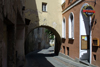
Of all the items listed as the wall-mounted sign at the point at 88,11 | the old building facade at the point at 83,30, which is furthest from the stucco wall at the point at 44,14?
the wall-mounted sign at the point at 88,11

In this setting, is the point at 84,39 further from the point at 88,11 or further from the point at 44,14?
the point at 44,14

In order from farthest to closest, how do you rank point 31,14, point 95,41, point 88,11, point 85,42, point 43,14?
point 43,14, point 31,14, point 85,42, point 88,11, point 95,41

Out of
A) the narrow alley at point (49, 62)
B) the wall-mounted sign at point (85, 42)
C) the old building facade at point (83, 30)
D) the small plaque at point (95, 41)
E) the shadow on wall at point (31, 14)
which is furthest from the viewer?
the shadow on wall at point (31, 14)

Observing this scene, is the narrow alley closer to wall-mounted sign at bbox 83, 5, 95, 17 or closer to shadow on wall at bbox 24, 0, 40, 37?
shadow on wall at bbox 24, 0, 40, 37

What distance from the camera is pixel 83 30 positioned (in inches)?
393

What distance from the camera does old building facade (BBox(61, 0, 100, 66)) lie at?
8250 mm

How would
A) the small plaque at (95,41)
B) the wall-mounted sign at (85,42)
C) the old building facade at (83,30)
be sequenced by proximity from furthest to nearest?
the wall-mounted sign at (85,42) < the old building facade at (83,30) < the small plaque at (95,41)

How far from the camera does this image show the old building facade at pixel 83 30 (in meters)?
8.25

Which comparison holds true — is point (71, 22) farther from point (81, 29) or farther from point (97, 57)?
point (97, 57)

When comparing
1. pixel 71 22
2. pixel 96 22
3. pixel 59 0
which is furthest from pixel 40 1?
pixel 96 22

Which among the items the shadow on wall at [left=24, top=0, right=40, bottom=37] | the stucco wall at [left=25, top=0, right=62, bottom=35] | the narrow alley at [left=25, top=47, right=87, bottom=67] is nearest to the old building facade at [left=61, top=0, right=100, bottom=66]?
the narrow alley at [left=25, top=47, right=87, bottom=67]

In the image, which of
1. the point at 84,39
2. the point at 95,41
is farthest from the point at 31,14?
the point at 95,41

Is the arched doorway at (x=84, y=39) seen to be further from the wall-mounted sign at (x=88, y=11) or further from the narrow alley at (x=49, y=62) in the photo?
the wall-mounted sign at (x=88, y=11)

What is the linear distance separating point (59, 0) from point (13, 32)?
11.4 m
